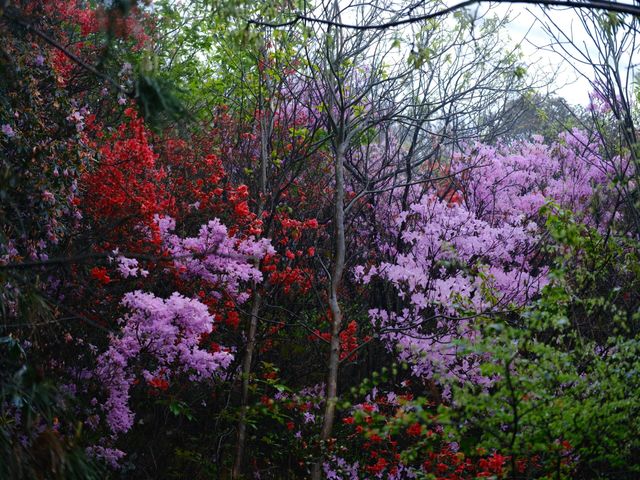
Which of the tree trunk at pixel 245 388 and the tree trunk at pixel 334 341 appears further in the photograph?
the tree trunk at pixel 245 388

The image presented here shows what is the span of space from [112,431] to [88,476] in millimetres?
4287

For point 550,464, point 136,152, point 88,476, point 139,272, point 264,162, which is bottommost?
point 88,476

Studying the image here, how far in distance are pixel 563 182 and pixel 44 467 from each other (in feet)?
32.7

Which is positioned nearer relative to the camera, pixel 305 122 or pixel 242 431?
pixel 242 431

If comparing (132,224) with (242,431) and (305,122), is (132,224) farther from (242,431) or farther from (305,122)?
(305,122)

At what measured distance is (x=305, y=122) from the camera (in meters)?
11.5

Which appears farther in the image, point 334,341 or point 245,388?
point 245,388

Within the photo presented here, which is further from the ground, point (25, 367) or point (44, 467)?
point (25, 367)

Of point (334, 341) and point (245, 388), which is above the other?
point (334, 341)

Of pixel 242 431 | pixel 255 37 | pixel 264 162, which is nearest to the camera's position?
pixel 255 37

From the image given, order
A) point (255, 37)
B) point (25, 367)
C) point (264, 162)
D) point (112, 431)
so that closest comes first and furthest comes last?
point (25, 367) → point (255, 37) → point (112, 431) → point (264, 162)

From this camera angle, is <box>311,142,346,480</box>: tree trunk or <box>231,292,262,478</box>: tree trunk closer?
<box>311,142,346,480</box>: tree trunk

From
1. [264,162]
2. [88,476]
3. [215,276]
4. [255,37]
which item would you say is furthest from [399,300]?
[88,476]

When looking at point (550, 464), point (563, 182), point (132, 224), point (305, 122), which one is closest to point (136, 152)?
point (132, 224)
